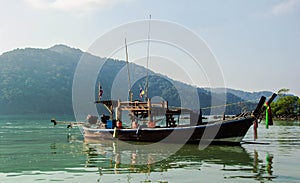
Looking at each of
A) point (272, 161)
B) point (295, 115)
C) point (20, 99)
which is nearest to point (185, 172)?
point (272, 161)

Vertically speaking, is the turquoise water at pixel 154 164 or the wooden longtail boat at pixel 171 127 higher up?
the wooden longtail boat at pixel 171 127

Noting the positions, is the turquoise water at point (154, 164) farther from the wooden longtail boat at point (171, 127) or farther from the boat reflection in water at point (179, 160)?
the wooden longtail boat at point (171, 127)

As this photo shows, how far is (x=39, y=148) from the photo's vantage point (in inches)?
1171

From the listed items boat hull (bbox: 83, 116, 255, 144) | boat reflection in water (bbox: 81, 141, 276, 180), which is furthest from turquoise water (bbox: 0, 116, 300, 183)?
boat hull (bbox: 83, 116, 255, 144)

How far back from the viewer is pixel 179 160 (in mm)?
22562

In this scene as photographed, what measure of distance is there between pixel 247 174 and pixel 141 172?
4.86 m

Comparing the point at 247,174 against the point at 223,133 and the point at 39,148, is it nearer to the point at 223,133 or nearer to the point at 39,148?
the point at 223,133

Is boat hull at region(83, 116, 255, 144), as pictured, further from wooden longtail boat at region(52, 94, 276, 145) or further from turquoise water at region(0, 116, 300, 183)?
turquoise water at region(0, 116, 300, 183)

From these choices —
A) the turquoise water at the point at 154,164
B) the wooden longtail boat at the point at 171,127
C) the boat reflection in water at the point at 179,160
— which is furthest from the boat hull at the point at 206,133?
the turquoise water at the point at 154,164

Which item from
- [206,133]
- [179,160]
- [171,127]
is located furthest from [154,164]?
[206,133]

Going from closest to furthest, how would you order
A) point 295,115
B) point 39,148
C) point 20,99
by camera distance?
point 39,148
point 295,115
point 20,99

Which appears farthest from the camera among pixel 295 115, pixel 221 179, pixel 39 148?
pixel 295 115

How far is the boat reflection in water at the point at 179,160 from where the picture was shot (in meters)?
18.9

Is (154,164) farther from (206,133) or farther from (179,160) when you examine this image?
(206,133)
